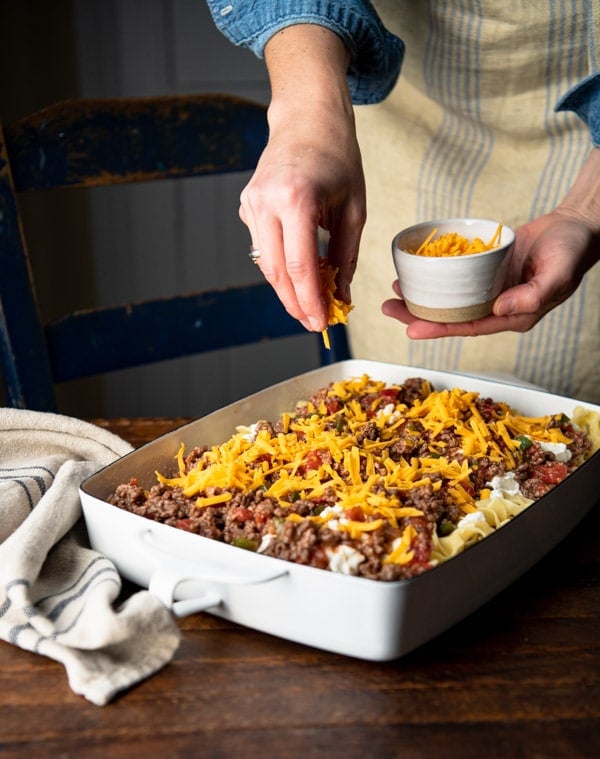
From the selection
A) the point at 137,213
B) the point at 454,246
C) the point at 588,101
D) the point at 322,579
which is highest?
the point at 588,101

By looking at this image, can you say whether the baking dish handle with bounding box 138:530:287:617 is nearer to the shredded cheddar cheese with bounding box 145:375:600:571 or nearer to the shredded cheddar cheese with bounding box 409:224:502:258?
the shredded cheddar cheese with bounding box 145:375:600:571

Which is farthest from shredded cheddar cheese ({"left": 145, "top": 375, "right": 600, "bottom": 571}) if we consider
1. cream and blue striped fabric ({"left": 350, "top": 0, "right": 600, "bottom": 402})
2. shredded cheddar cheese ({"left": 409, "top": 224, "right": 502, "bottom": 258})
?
cream and blue striped fabric ({"left": 350, "top": 0, "right": 600, "bottom": 402})

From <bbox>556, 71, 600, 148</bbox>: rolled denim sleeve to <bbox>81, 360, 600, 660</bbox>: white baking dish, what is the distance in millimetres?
698

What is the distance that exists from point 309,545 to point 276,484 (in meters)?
0.18

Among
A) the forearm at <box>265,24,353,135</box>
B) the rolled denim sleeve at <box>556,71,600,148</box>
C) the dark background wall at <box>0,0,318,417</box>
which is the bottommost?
the dark background wall at <box>0,0,318,417</box>

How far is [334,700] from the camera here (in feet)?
3.21

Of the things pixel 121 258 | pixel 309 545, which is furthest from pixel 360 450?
pixel 121 258

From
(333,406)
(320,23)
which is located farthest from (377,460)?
(320,23)

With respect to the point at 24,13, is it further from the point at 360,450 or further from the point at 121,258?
the point at 360,450

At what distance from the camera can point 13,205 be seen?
6.02 ft

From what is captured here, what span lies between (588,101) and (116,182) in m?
0.96

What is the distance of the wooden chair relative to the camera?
1.85m

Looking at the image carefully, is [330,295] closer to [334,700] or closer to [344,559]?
[344,559]

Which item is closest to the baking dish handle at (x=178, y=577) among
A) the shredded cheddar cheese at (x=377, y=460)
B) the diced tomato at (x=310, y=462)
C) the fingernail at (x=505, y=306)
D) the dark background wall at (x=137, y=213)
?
the shredded cheddar cheese at (x=377, y=460)
